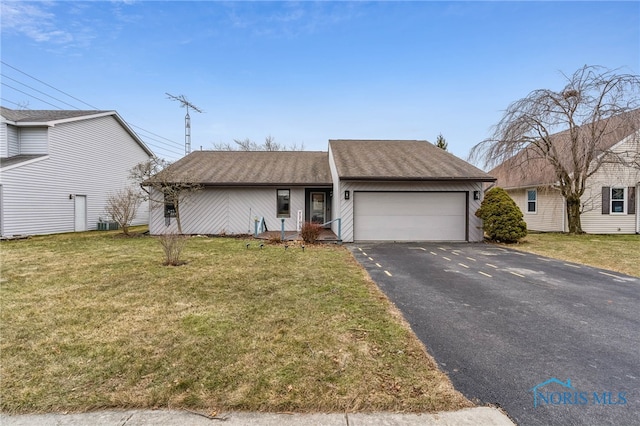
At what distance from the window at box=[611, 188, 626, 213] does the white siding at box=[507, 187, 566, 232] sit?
2.05 metres

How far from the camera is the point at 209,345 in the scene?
3193mm

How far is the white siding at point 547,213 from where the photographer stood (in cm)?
→ 1533

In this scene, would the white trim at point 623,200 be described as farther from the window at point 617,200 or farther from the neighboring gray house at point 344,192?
the neighboring gray house at point 344,192

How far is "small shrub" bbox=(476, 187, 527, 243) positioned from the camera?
11.2 m

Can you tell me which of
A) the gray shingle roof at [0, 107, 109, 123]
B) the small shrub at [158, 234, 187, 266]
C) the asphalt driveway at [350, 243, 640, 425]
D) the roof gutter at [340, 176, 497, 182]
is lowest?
the asphalt driveway at [350, 243, 640, 425]

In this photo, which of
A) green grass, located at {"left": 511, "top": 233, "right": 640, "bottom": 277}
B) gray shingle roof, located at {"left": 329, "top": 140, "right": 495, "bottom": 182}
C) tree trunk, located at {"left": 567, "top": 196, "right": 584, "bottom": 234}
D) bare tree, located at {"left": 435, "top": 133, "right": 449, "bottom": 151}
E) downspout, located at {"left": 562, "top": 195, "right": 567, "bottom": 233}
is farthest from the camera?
bare tree, located at {"left": 435, "top": 133, "right": 449, "bottom": 151}

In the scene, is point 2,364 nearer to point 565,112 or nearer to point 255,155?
point 255,155

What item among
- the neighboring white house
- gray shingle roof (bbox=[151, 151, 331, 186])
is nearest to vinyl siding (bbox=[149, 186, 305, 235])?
gray shingle roof (bbox=[151, 151, 331, 186])

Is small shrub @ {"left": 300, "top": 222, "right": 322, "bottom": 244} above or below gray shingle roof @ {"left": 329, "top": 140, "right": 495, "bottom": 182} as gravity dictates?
below

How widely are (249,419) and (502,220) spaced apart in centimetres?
1190

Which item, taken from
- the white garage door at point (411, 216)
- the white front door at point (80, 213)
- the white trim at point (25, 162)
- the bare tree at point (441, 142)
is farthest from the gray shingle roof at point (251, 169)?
the bare tree at point (441, 142)

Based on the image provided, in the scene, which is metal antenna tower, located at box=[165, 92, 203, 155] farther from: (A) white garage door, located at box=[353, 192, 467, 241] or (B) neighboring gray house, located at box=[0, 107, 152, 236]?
(A) white garage door, located at box=[353, 192, 467, 241]

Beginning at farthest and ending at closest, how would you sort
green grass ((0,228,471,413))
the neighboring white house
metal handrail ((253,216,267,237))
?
the neighboring white house < metal handrail ((253,216,267,237)) < green grass ((0,228,471,413))

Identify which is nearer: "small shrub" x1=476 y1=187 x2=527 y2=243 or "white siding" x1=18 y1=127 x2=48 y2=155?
"small shrub" x1=476 y1=187 x2=527 y2=243
